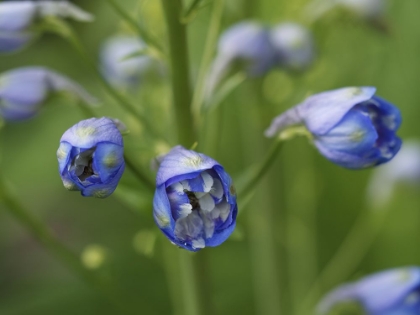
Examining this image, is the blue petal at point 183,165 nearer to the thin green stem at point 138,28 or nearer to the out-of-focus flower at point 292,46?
the thin green stem at point 138,28

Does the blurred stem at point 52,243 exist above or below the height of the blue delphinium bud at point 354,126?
below

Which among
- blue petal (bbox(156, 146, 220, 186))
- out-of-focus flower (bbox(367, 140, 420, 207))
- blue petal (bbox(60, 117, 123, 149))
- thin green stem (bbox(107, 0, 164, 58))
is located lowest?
out-of-focus flower (bbox(367, 140, 420, 207))

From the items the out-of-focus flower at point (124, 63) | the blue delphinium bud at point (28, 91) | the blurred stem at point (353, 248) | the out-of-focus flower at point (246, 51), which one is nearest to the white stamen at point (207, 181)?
the blue delphinium bud at point (28, 91)

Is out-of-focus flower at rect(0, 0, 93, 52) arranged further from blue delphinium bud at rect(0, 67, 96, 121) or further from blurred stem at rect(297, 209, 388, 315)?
blurred stem at rect(297, 209, 388, 315)

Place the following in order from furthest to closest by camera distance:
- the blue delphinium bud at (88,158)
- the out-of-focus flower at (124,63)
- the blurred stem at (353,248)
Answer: the blurred stem at (353,248) < the out-of-focus flower at (124,63) < the blue delphinium bud at (88,158)

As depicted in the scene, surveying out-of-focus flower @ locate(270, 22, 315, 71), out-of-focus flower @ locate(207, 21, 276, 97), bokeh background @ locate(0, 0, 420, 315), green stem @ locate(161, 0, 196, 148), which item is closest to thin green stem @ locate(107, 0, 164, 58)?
green stem @ locate(161, 0, 196, 148)

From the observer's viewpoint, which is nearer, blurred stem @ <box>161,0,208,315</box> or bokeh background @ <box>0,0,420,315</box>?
blurred stem @ <box>161,0,208,315</box>

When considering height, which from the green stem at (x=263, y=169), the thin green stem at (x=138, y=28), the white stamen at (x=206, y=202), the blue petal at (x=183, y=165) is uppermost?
the thin green stem at (x=138, y=28)
